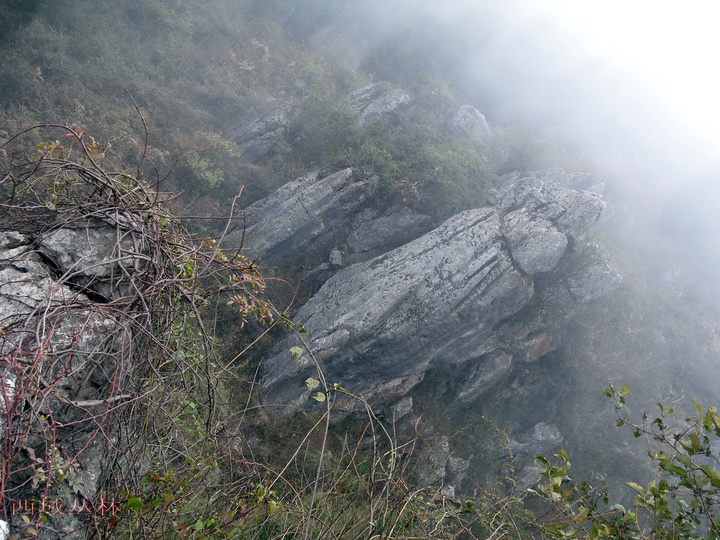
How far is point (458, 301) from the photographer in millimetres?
7711

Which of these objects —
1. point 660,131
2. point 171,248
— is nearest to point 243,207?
point 171,248

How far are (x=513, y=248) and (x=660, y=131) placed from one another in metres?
20.7

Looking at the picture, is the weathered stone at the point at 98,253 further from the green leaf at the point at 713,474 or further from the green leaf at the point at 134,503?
the green leaf at the point at 713,474

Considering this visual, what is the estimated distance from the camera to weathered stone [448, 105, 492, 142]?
1398 cm

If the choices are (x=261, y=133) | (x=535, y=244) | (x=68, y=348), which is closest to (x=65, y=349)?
(x=68, y=348)

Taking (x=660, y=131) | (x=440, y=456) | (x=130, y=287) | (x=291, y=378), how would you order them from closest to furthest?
1. (x=130, y=287)
2. (x=291, y=378)
3. (x=440, y=456)
4. (x=660, y=131)

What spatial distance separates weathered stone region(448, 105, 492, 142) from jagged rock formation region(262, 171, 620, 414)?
213 inches

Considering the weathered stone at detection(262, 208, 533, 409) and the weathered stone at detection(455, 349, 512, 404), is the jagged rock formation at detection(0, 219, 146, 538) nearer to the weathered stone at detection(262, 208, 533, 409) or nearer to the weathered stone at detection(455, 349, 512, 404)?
the weathered stone at detection(262, 208, 533, 409)

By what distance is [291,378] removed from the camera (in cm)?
741

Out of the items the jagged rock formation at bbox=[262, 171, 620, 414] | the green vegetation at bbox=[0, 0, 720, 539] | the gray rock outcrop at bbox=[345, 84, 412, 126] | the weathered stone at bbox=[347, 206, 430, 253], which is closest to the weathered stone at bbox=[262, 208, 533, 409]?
the jagged rock formation at bbox=[262, 171, 620, 414]

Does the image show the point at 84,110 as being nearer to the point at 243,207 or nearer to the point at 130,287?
the point at 243,207

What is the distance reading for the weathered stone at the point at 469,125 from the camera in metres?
14.0

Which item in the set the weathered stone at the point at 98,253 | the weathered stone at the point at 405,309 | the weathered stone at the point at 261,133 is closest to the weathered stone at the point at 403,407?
the weathered stone at the point at 405,309

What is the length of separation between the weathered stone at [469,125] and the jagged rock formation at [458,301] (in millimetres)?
5423
